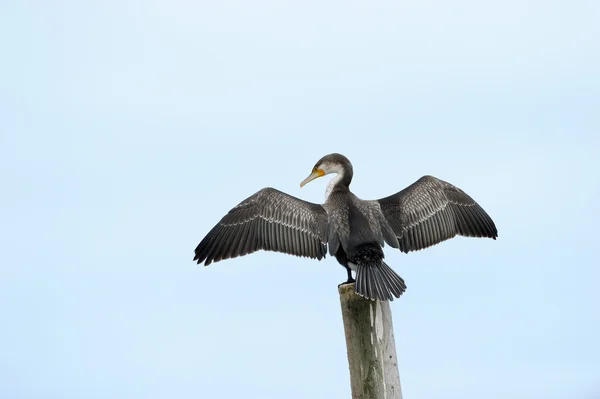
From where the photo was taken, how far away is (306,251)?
892 cm

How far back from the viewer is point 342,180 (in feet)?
30.2

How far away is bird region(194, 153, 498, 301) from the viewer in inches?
334

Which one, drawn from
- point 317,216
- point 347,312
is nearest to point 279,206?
point 317,216

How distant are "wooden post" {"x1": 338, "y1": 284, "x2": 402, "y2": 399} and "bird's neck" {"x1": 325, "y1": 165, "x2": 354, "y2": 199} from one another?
302cm

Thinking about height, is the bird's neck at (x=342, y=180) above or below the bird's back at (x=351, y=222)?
above

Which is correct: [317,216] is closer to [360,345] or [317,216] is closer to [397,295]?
[397,295]

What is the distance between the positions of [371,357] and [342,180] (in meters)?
3.43

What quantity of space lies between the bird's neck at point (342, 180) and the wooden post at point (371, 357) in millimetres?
3025

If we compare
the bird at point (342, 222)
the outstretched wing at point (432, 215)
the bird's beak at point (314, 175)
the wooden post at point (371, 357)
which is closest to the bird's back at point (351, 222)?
the bird at point (342, 222)

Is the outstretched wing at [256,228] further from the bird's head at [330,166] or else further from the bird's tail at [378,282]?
the bird's tail at [378,282]

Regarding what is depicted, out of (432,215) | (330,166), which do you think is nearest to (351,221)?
(330,166)

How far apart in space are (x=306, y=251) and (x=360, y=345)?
2936 mm

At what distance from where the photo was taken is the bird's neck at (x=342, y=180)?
9.13 metres

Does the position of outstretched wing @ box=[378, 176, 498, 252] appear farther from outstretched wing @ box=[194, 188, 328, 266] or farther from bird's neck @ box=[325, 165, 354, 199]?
outstretched wing @ box=[194, 188, 328, 266]
